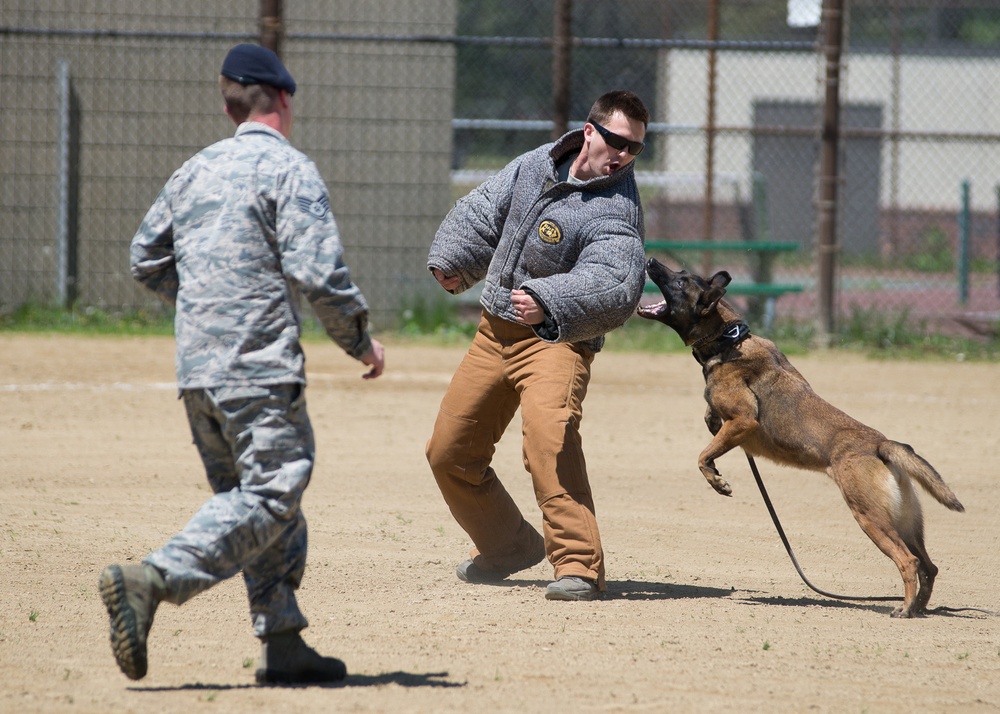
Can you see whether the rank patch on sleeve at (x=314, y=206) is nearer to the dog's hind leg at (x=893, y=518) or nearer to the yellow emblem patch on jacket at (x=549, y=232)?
the yellow emblem patch on jacket at (x=549, y=232)

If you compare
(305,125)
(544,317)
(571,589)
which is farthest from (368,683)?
(305,125)

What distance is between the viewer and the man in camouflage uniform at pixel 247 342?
3488mm

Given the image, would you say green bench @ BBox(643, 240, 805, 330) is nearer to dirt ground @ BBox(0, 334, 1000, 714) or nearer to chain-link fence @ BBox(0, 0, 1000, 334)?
chain-link fence @ BBox(0, 0, 1000, 334)

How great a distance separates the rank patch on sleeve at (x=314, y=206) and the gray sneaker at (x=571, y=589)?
6.84 feet

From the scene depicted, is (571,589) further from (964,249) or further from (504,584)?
(964,249)

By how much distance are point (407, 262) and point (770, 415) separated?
8.66m

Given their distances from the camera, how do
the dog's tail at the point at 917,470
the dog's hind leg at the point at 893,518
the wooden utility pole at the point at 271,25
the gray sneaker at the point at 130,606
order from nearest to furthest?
the gray sneaker at the point at 130,606 → the dog's tail at the point at 917,470 → the dog's hind leg at the point at 893,518 → the wooden utility pole at the point at 271,25

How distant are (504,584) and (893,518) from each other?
171 cm

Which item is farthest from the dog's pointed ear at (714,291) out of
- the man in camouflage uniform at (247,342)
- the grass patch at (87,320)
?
the grass patch at (87,320)

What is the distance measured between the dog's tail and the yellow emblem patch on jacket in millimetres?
1654

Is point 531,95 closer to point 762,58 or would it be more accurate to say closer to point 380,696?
point 762,58

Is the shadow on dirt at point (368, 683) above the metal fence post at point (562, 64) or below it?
below

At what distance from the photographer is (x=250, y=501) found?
3527mm

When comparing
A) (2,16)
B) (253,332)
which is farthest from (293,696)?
(2,16)
